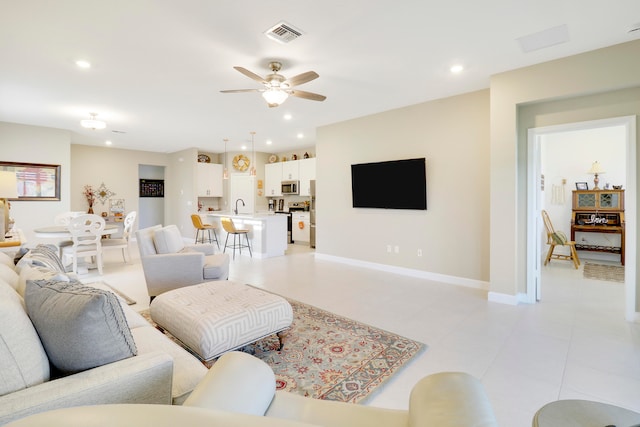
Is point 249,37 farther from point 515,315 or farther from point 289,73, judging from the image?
point 515,315

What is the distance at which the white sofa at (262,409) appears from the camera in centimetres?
50

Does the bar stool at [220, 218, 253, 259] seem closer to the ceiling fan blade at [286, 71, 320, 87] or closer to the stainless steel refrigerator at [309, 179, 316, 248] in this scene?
the stainless steel refrigerator at [309, 179, 316, 248]


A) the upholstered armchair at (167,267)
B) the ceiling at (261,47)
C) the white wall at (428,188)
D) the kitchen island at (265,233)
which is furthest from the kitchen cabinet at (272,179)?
the upholstered armchair at (167,267)

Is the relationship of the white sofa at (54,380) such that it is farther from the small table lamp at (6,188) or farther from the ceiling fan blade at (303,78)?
the small table lamp at (6,188)

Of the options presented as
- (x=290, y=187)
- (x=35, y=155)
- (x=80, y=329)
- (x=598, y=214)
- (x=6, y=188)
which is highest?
(x=35, y=155)

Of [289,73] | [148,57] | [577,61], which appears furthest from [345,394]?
[577,61]

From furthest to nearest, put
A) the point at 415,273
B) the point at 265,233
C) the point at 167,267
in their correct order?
the point at 265,233, the point at 415,273, the point at 167,267

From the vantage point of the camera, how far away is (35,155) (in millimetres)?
5844

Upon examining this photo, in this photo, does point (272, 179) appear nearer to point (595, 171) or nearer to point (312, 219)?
point (312, 219)

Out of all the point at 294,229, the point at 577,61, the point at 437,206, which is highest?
the point at 577,61

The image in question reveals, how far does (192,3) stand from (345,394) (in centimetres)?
301

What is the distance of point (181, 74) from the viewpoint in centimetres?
363

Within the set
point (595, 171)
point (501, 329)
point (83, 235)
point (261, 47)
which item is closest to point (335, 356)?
point (501, 329)

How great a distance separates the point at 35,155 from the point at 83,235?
2600mm
